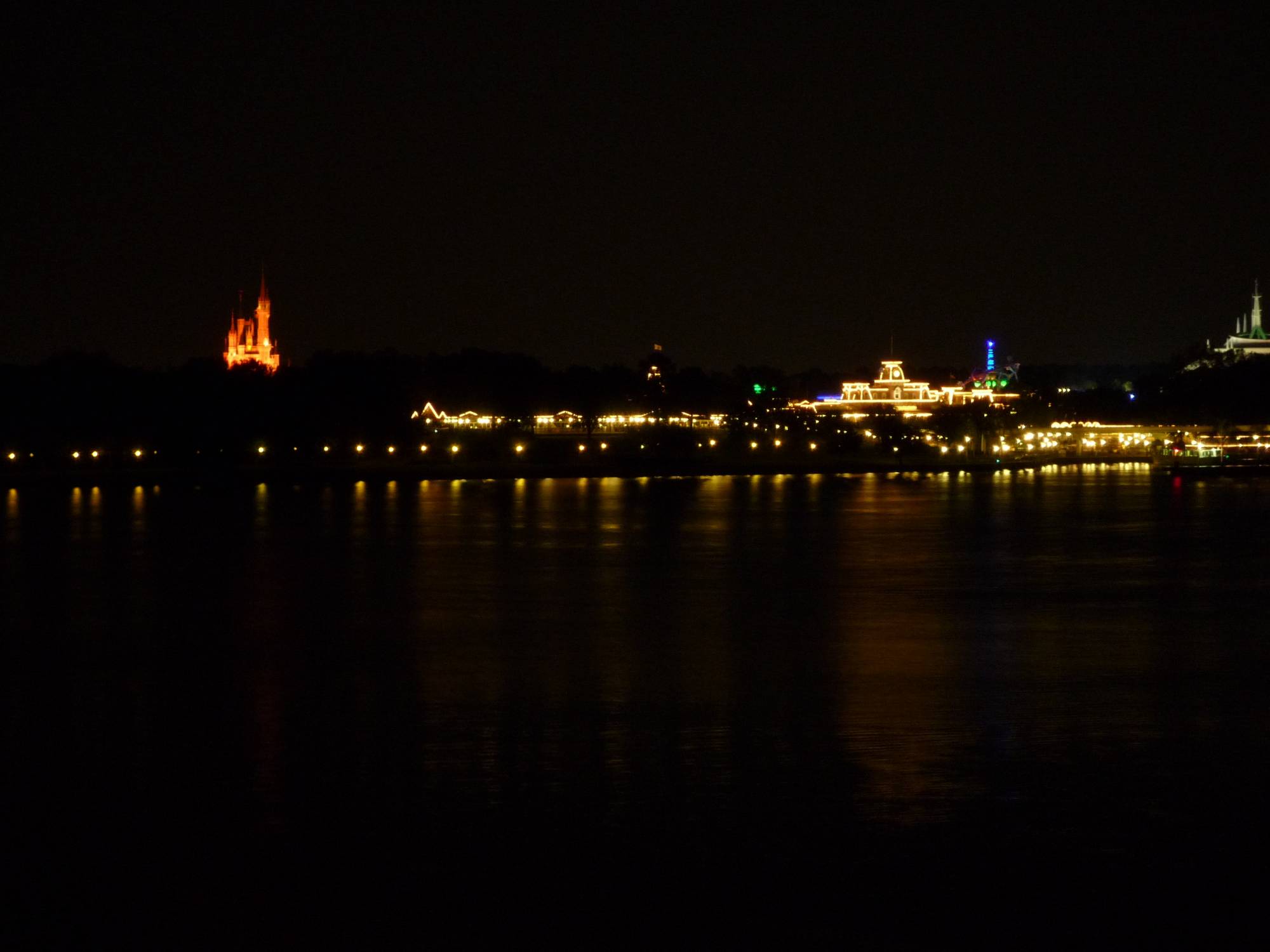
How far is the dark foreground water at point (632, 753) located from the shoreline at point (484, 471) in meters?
35.4

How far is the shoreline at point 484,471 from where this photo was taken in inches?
2180

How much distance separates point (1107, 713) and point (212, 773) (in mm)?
5743

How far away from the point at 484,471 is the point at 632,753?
5406 cm

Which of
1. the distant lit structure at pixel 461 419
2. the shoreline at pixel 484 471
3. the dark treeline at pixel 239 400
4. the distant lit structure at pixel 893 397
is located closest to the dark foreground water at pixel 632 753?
the shoreline at pixel 484 471

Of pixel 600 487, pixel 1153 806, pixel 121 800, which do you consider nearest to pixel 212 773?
pixel 121 800

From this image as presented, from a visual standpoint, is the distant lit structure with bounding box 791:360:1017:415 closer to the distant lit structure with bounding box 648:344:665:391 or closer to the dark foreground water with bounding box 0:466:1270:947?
the distant lit structure with bounding box 648:344:665:391

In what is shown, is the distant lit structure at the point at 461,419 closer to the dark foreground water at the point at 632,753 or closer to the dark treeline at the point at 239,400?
the dark treeline at the point at 239,400

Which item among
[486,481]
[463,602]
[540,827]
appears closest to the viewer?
[540,827]

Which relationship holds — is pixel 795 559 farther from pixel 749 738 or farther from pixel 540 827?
pixel 540 827

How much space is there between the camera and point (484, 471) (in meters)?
62.8

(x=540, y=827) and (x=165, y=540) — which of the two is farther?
(x=165, y=540)

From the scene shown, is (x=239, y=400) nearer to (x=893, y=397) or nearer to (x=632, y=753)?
(x=632, y=753)

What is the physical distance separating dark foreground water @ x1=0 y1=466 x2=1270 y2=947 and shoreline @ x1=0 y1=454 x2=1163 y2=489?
3540 centimetres

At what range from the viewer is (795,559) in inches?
904
